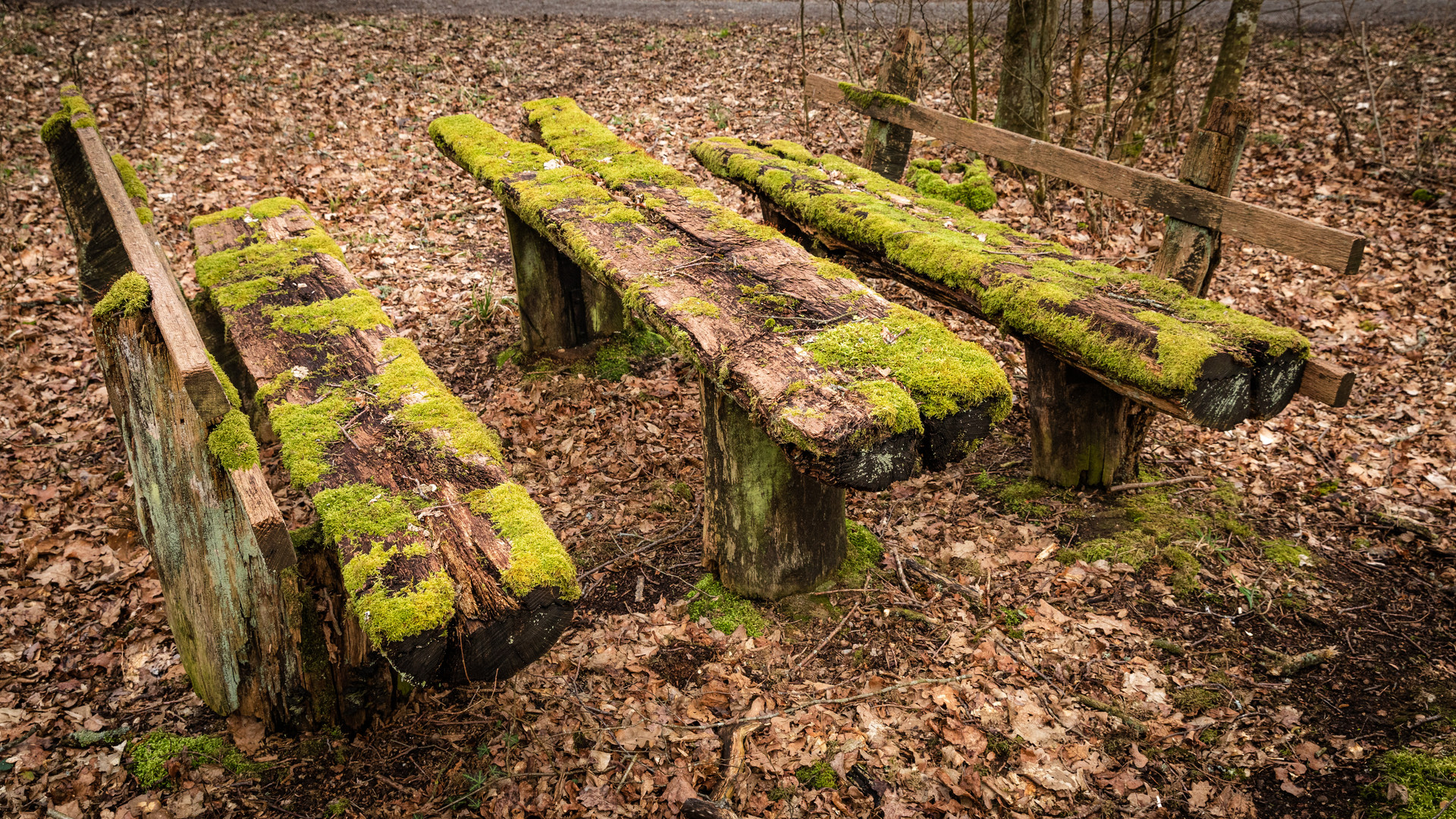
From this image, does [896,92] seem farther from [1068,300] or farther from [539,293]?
[1068,300]

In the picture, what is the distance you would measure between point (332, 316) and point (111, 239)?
215 cm

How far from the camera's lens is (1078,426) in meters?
4.04

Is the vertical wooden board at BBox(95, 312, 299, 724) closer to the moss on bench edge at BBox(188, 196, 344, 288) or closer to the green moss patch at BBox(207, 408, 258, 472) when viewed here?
the green moss patch at BBox(207, 408, 258, 472)

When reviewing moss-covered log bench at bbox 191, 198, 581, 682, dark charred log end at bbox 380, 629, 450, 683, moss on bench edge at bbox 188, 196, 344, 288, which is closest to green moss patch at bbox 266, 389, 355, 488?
moss-covered log bench at bbox 191, 198, 581, 682

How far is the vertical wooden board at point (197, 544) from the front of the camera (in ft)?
8.70

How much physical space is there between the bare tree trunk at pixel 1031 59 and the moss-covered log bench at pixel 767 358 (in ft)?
15.4

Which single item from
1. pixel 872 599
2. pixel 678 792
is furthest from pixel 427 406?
pixel 872 599

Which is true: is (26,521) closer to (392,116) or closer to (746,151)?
(746,151)

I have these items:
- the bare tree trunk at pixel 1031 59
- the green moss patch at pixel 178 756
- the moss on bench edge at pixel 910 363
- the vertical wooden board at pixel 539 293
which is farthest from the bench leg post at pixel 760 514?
the bare tree trunk at pixel 1031 59

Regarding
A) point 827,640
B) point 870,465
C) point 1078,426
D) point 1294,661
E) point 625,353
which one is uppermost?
point 870,465

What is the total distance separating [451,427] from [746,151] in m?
3.34

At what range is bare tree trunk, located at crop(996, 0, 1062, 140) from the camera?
7.43 meters

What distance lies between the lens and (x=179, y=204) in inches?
273

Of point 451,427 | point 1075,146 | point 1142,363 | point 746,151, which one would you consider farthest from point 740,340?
point 1075,146
